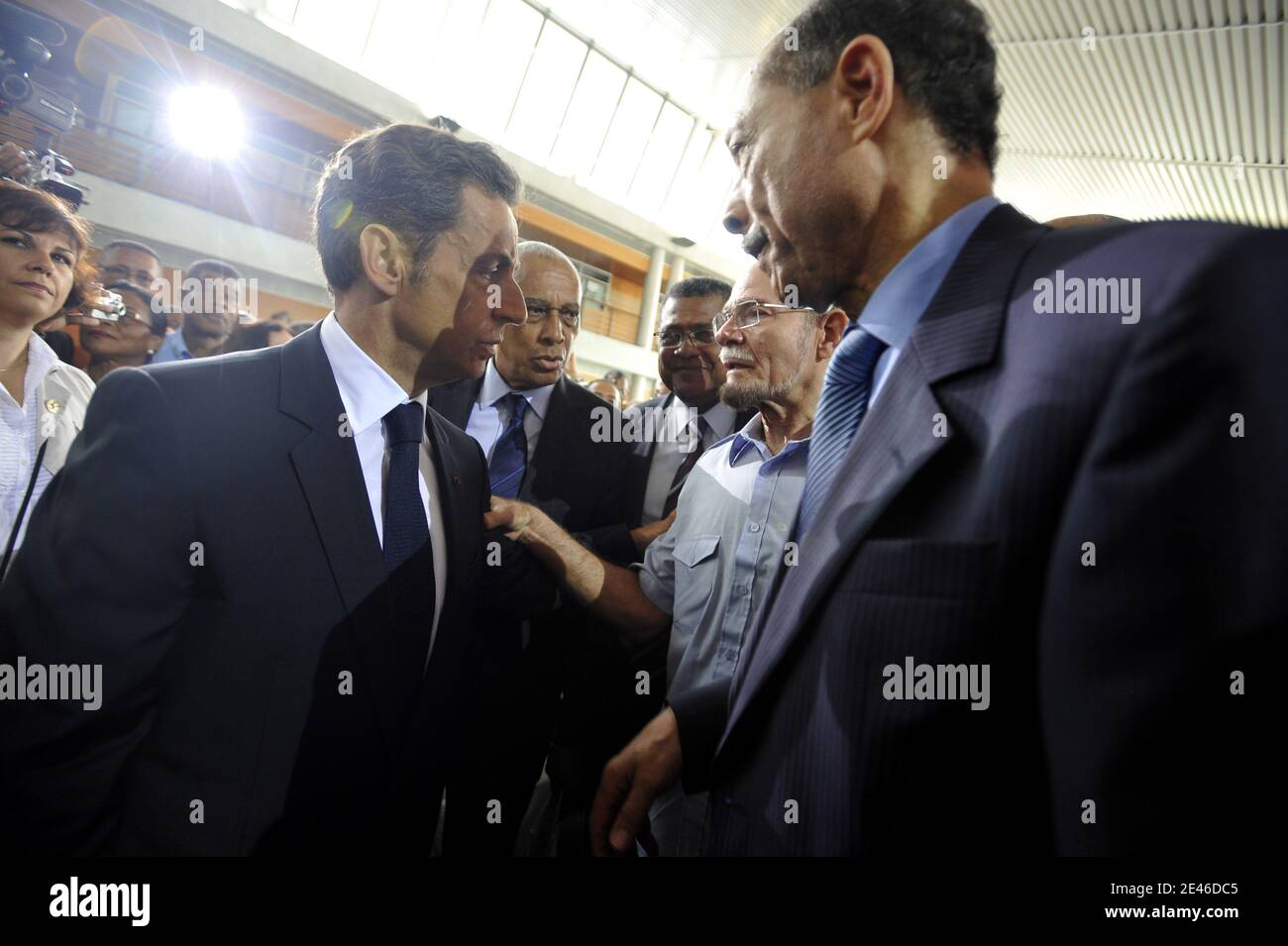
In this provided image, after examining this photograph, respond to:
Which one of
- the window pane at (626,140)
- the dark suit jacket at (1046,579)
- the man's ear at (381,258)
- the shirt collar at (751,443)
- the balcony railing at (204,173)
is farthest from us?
the window pane at (626,140)

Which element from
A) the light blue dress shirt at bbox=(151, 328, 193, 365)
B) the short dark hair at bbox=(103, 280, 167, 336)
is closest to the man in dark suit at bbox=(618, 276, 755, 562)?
the short dark hair at bbox=(103, 280, 167, 336)

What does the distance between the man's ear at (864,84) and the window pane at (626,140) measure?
14.7 m

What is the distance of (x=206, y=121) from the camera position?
10242 mm

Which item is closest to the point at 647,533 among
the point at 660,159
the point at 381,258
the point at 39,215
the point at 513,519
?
the point at 513,519

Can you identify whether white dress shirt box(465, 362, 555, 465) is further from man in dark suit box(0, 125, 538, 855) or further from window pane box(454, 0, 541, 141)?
→ window pane box(454, 0, 541, 141)

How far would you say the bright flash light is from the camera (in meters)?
10.0

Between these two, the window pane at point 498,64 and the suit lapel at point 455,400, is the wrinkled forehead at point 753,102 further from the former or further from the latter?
the window pane at point 498,64

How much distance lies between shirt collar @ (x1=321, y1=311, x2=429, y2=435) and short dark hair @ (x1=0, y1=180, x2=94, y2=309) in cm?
172

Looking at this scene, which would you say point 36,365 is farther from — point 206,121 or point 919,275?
point 206,121

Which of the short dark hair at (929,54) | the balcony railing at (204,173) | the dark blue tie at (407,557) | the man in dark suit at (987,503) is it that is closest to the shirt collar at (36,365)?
the dark blue tie at (407,557)

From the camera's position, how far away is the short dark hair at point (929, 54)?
1026mm

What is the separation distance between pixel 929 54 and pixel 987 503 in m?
0.76

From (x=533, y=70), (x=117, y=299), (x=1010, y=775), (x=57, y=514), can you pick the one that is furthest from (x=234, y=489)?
(x=533, y=70)

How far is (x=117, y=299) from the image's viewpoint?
3.29m
